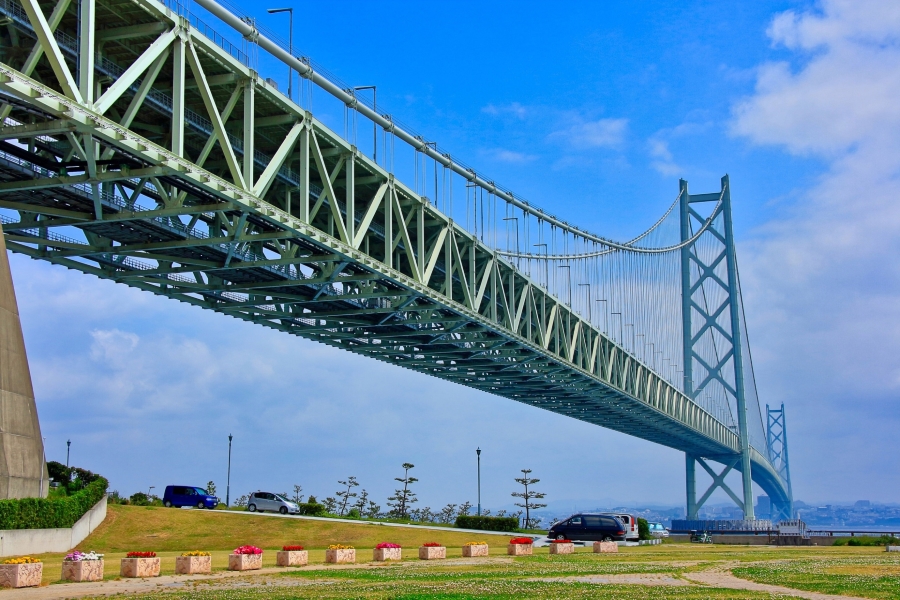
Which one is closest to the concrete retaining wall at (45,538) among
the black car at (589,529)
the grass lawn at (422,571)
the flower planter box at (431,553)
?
the grass lawn at (422,571)

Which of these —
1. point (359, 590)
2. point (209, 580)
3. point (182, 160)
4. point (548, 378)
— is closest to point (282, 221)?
point (182, 160)

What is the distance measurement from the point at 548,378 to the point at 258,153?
1482 inches

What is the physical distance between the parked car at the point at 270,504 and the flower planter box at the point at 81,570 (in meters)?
35.9

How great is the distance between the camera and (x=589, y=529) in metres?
47.1

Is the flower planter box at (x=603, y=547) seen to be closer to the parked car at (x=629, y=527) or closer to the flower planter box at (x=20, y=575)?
the parked car at (x=629, y=527)

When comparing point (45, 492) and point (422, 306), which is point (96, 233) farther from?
point (422, 306)

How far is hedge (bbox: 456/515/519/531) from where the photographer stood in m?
59.9

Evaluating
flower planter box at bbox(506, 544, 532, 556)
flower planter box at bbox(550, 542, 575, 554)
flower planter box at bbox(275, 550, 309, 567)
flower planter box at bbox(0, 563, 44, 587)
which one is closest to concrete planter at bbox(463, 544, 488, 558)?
flower planter box at bbox(506, 544, 532, 556)

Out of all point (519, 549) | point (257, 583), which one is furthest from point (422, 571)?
point (519, 549)

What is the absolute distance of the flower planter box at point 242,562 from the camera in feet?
90.1

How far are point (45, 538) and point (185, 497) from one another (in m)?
27.7

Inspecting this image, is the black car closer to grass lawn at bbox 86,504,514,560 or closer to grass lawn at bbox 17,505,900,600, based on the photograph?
grass lawn at bbox 17,505,900,600

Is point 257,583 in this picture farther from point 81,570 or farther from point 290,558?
point 290,558

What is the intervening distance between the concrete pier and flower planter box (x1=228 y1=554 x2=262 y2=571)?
23.7 feet
